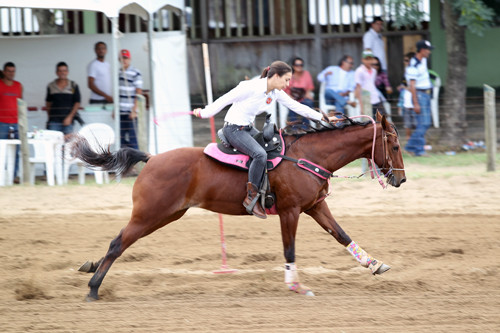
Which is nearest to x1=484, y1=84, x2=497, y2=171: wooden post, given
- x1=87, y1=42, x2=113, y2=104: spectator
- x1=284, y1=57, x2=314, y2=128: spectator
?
x1=284, y1=57, x2=314, y2=128: spectator

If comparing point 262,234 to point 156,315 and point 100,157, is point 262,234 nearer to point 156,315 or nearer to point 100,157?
point 100,157

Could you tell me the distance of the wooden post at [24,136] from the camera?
12422mm

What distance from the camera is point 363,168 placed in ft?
42.8

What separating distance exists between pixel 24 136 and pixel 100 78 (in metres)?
2.23

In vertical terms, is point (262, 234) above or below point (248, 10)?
below

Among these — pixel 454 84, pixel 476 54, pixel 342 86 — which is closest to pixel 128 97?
pixel 342 86

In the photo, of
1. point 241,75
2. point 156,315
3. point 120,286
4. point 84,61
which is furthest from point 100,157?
point 241,75

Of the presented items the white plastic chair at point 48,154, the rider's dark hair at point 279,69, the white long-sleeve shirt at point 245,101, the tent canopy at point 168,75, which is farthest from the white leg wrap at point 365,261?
the white plastic chair at point 48,154

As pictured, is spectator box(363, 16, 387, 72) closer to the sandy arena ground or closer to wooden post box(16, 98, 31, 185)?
the sandy arena ground

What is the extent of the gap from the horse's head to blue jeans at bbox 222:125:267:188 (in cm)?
118

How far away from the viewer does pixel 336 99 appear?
1462 cm

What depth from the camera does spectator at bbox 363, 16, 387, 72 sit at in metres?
15.8

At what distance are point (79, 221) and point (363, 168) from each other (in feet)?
17.6

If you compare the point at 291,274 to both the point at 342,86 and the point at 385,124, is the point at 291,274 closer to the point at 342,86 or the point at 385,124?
the point at 385,124
